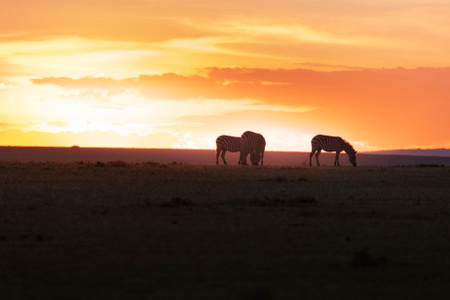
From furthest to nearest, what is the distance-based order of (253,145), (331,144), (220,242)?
(331,144) → (253,145) → (220,242)

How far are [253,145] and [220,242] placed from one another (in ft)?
137

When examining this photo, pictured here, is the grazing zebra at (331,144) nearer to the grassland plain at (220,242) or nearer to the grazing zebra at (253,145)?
the grazing zebra at (253,145)

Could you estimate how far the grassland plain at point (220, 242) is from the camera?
12328mm

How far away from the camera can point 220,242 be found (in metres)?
16.4

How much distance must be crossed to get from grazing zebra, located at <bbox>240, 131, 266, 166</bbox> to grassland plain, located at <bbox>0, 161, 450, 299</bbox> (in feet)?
86.8

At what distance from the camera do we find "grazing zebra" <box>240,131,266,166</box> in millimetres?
57438

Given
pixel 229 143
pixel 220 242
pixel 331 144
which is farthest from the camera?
pixel 331 144

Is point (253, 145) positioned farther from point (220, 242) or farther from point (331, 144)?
point (220, 242)

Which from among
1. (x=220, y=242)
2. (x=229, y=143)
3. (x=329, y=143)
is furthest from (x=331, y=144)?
(x=220, y=242)

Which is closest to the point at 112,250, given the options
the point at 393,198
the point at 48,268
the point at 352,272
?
the point at 48,268

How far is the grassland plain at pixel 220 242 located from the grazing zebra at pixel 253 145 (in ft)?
86.8

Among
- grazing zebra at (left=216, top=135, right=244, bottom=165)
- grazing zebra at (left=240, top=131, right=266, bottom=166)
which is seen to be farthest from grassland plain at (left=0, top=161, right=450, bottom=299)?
grazing zebra at (left=216, top=135, right=244, bottom=165)

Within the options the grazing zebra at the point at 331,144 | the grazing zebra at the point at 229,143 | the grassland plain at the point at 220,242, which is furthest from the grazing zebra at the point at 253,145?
the grassland plain at the point at 220,242

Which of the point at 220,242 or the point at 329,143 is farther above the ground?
the point at 329,143
